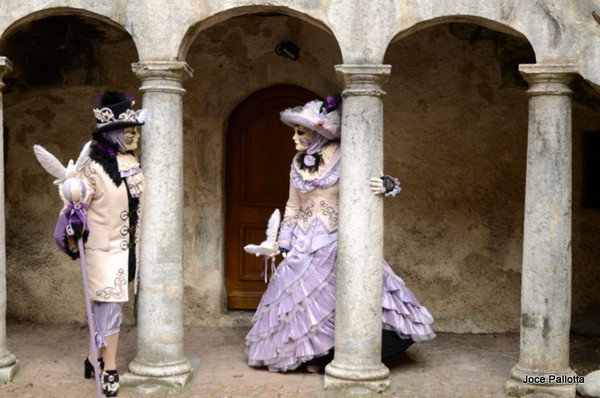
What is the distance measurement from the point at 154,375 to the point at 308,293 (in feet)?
4.75

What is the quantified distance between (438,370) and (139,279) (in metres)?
2.77

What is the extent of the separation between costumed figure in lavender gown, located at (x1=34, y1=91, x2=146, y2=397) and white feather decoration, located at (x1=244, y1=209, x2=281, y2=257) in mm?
994

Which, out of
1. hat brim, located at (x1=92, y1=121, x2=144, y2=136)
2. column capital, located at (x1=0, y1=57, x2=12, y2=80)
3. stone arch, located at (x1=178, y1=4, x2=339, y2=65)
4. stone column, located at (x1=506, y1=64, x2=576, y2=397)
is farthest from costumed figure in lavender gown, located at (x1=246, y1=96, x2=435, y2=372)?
column capital, located at (x1=0, y1=57, x2=12, y2=80)

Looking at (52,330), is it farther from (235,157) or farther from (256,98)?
(256,98)

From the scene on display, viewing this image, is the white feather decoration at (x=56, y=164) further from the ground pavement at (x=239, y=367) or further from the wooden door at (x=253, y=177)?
the wooden door at (x=253, y=177)

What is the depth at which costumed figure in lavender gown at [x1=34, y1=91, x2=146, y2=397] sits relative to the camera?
248 inches

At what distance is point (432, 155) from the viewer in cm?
849

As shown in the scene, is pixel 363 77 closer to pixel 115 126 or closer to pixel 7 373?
pixel 115 126

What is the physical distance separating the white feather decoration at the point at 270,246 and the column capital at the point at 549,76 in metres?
2.45

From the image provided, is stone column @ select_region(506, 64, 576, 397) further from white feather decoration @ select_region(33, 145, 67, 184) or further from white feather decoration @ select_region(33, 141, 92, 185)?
white feather decoration @ select_region(33, 145, 67, 184)

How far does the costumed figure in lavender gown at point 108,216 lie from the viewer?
6.29 m

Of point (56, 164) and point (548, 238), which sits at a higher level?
point (56, 164)

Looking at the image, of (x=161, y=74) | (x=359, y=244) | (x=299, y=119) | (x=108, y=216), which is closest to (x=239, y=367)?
(x=359, y=244)

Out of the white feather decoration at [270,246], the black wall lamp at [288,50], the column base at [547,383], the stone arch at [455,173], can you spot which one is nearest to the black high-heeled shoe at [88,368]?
the white feather decoration at [270,246]
